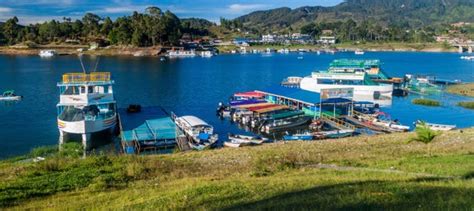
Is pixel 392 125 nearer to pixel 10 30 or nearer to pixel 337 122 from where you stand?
pixel 337 122

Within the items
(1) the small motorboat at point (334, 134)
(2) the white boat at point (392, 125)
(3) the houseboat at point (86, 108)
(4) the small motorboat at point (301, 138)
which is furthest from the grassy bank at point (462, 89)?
(3) the houseboat at point (86, 108)

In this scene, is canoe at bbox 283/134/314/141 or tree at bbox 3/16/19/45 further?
tree at bbox 3/16/19/45

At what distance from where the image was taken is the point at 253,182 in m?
13.3

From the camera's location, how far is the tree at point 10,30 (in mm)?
179375

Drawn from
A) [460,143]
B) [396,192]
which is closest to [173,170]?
[396,192]

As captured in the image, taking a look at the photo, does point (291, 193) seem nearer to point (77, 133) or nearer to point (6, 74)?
point (77, 133)

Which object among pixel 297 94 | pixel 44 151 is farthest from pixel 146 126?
pixel 297 94

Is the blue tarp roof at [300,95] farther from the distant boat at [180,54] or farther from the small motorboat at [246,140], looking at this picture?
the distant boat at [180,54]

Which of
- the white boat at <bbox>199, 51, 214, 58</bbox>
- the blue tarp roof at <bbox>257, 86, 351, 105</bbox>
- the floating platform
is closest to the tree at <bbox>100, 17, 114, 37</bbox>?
the white boat at <bbox>199, 51, 214, 58</bbox>

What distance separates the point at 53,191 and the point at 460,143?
1991 centimetres

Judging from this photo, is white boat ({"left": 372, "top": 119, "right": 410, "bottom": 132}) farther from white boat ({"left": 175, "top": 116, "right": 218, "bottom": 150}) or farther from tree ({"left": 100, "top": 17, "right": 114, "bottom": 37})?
tree ({"left": 100, "top": 17, "right": 114, "bottom": 37})

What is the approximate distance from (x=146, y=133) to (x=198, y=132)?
146 inches

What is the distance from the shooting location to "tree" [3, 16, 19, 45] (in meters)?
179

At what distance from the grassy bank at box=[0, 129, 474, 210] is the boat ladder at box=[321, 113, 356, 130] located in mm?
15536
